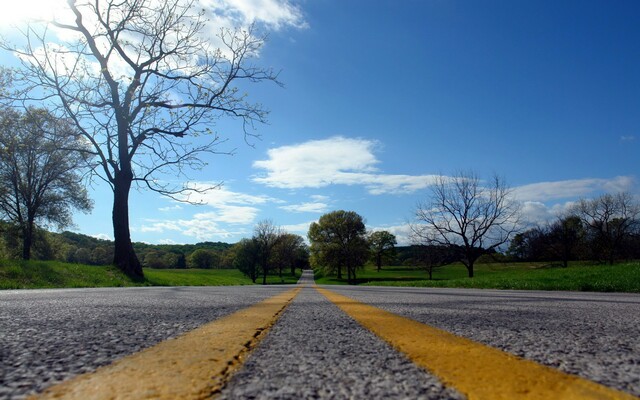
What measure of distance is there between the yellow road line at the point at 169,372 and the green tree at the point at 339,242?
5826 centimetres

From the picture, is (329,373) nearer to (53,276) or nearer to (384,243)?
(53,276)

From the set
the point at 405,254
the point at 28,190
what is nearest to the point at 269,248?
the point at 28,190

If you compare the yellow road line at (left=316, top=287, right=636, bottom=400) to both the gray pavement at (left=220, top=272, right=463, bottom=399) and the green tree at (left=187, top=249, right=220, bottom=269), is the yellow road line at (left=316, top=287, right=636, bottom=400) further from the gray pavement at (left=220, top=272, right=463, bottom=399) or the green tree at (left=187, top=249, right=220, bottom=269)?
the green tree at (left=187, top=249, right=220, bottom=269)

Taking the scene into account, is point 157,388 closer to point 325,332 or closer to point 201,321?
point 325,332

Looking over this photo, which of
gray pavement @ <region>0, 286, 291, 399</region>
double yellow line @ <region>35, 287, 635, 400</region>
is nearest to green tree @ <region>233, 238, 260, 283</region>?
gray pavement @ <region>0, 286, 291, 399</region>

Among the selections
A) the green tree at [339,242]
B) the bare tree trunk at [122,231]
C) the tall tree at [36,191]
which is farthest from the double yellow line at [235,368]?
the green tree at [339,242]

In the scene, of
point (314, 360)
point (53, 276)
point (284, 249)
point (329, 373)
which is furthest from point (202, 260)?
point (329, 373)

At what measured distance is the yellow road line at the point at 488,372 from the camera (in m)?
1.03

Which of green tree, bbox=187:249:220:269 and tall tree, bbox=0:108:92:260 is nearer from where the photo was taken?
tall tree, bbox=0:108:92:260


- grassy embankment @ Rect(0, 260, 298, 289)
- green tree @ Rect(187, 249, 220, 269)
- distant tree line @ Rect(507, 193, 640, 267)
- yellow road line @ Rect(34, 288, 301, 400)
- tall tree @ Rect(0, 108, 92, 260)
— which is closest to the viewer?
yellow road line @ Rect(34, 288, 301, 400)

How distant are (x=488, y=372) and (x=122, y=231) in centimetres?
1498

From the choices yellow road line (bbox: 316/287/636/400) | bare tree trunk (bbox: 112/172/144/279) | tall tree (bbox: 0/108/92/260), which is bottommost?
yellow road line (bbox: 316/287/636/400)

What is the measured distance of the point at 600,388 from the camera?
3.52 ft

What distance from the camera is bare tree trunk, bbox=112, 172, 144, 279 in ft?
45.9
